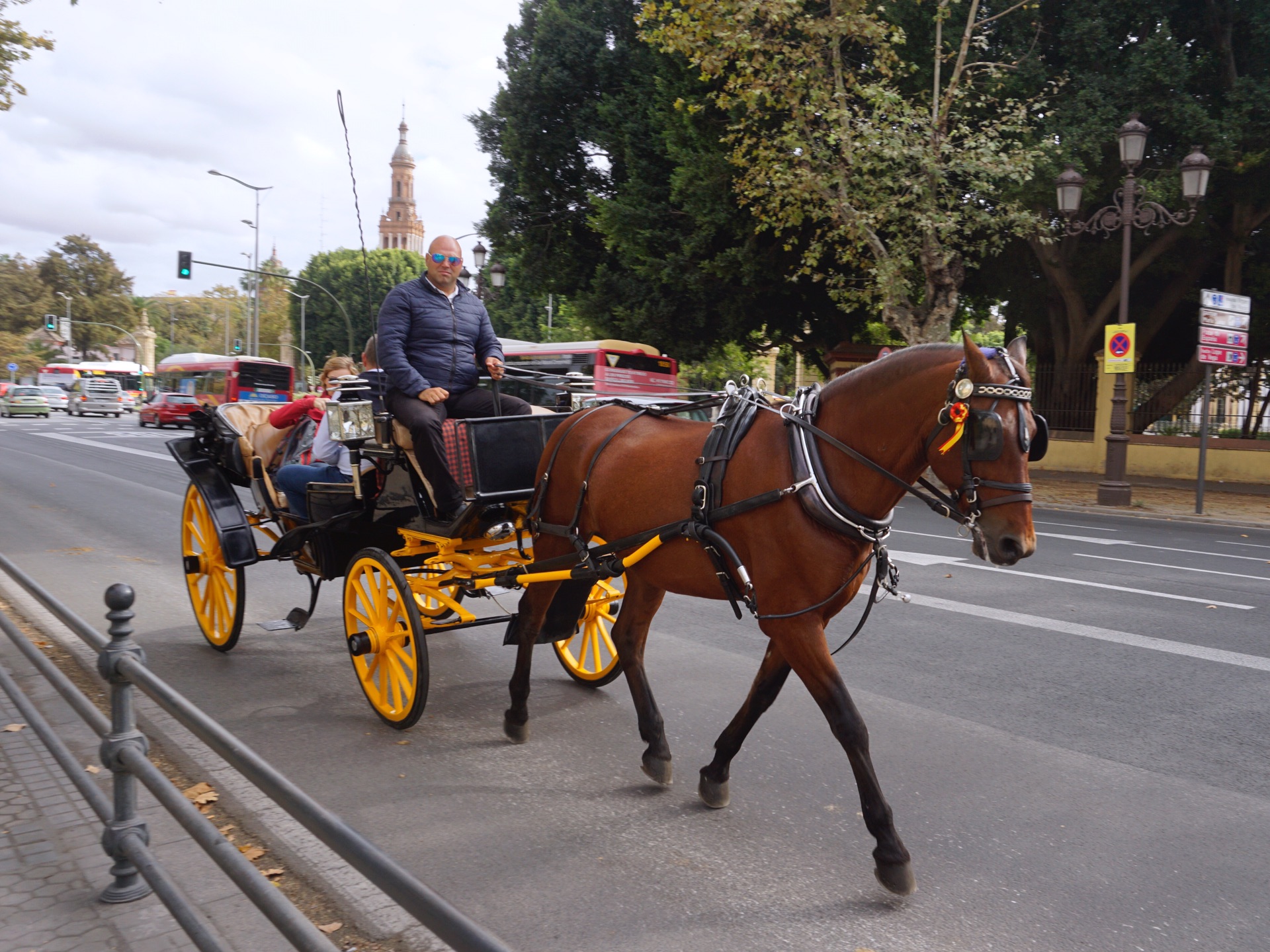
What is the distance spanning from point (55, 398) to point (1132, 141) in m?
59.0

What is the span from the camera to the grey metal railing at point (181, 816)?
163cm

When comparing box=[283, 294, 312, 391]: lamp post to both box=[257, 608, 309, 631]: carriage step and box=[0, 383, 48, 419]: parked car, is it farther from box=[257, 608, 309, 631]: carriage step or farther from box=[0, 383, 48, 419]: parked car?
box=[0, 383, 48, 419]: parked car

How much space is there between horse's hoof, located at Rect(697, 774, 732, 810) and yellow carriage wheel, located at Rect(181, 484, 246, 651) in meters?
3.35

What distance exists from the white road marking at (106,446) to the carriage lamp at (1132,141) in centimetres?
1929

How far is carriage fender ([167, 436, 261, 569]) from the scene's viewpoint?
5973 mm

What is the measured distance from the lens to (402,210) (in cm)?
10188

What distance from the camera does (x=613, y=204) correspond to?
25.0 meters

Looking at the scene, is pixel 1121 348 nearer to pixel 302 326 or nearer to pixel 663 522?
pixel 663 522

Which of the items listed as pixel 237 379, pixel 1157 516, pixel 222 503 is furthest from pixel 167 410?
pixel 222 503

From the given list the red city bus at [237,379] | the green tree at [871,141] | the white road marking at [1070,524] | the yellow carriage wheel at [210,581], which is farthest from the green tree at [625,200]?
the yellow carriage wheel at [210,581]

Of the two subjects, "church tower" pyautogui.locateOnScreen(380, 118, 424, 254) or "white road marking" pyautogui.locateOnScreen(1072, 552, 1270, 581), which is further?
"church tower" pyautogui.locateOnScreen(380, 118, 424, 254)

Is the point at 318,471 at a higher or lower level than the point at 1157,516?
higher

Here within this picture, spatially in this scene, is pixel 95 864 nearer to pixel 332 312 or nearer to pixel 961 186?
pixel 961 186

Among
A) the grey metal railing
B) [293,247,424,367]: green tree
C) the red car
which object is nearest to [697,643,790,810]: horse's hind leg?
the grey metal railing
